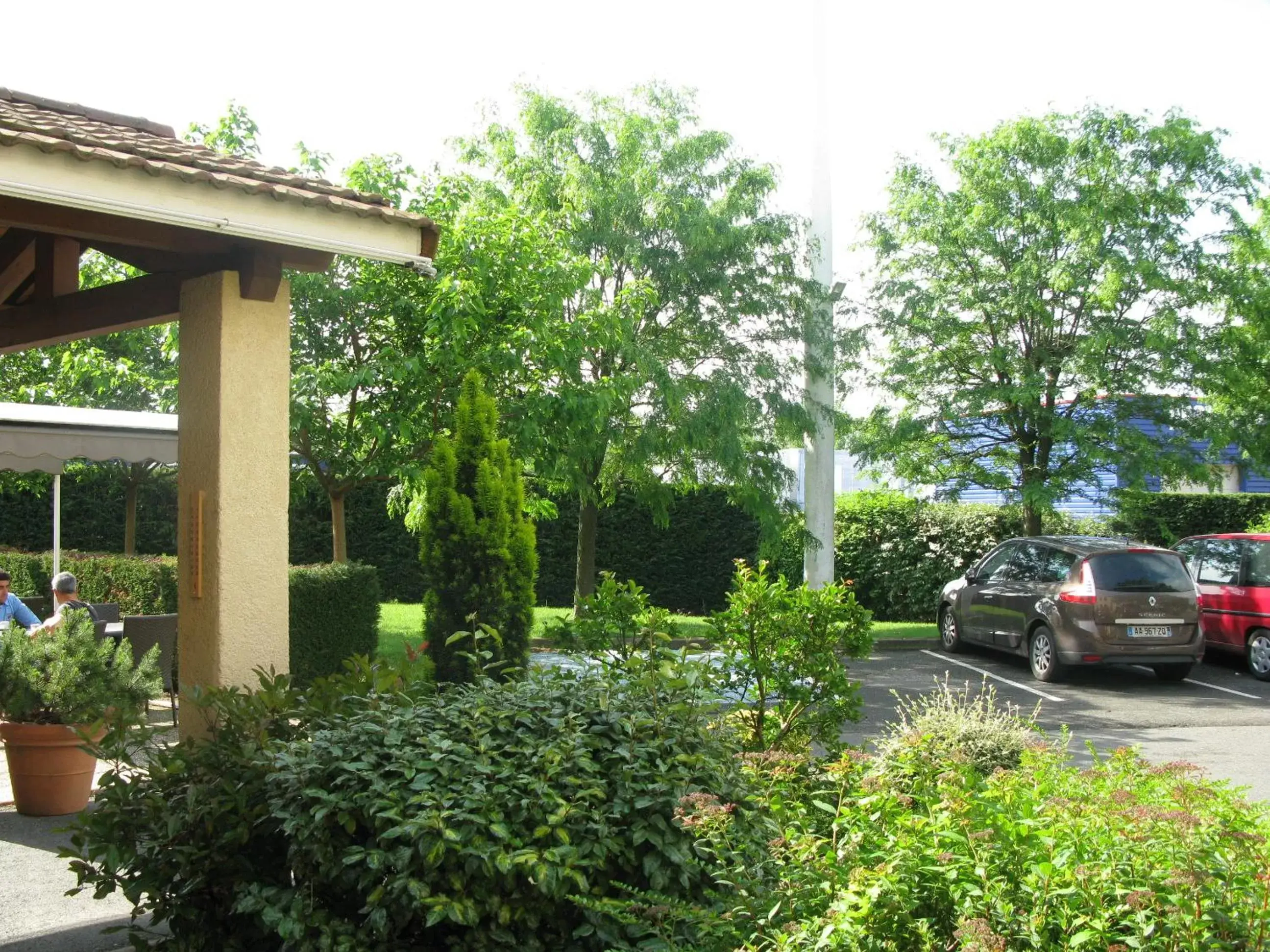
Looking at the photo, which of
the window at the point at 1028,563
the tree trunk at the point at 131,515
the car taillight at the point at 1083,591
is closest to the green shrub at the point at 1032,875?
the car taillight at the point at 1083,591

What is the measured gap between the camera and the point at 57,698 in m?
6.80

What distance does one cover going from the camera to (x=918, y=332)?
17953mm

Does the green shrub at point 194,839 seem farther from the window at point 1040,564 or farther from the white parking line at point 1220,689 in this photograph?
the white parking line at point 1220,689

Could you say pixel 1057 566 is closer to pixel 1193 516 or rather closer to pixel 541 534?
pixel 1193 516

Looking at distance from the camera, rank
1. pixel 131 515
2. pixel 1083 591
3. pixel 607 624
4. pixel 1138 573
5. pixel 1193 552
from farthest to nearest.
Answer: pixel 131 515
pixel 1193 552
pixel 1138 573
pixel 1083 591
pixel 607 624

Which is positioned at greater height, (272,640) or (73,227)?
(73,227)

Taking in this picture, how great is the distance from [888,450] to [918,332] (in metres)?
1.90

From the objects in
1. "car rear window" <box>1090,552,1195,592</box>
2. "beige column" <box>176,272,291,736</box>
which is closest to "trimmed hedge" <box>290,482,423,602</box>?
"car rear window" <box>1090,552,1195,592</box>

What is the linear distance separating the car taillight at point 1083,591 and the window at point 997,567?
5.45 feet

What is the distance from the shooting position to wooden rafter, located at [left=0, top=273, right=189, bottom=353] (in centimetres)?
668

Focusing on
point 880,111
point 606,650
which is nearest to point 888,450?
point 880,111

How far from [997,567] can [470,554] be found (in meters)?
9.50

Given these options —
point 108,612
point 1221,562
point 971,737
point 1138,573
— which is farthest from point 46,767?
point 1221,562

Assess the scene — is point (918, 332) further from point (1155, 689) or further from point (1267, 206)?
point (1267, 206)
